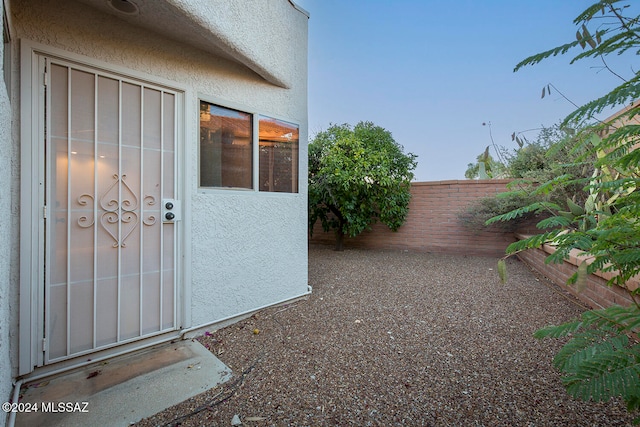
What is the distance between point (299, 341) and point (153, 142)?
9.64ft

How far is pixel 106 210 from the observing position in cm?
304

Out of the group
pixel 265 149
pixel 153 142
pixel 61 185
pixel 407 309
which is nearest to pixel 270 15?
pixel 265 149

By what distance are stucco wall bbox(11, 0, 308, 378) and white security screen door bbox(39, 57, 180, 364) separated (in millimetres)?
222

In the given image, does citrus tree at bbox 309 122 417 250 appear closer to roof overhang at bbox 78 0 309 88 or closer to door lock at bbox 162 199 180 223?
roof overhang at bbox 78 0 309 88

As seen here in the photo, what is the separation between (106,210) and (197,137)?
131cm

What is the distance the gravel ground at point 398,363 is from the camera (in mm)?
2203

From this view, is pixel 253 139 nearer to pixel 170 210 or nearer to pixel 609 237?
pixel 170 210

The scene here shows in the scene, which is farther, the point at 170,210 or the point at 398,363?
the point at 170,210

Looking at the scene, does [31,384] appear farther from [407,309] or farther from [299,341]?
[407,309]

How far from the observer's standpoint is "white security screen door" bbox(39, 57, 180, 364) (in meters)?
2.78

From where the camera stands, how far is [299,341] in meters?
3.45

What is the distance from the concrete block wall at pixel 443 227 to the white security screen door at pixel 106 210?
747cm

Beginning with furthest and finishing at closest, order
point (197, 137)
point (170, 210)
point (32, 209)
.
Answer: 1. point (197, 137)
2. point (170, 210)
3. point (32, 209)

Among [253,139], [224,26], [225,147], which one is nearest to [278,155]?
[253,139]
